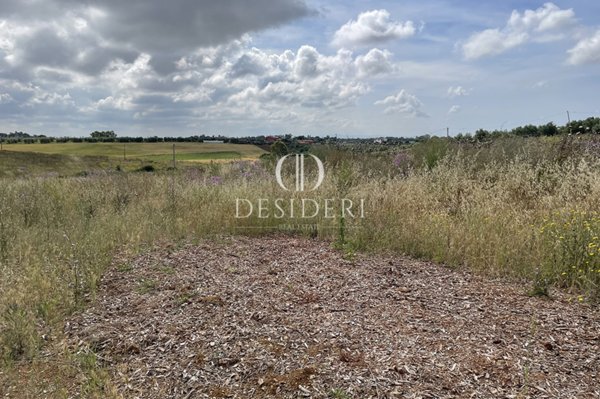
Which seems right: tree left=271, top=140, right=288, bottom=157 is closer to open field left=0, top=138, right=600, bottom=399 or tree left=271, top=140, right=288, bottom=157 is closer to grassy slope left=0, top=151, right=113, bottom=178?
open field left=0, top=138, right=600, bottom=399

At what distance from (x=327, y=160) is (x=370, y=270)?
20.4 feet

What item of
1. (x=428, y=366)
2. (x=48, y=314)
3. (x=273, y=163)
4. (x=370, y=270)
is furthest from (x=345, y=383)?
(x=273, y=163)

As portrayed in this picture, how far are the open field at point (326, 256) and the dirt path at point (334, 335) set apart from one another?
2 centimetres

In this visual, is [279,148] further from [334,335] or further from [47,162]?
[47,162]

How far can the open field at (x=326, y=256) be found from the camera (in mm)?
2520

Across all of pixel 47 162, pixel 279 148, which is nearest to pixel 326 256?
pixel 279 148

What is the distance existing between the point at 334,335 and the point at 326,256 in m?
1.97

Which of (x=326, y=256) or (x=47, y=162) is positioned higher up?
(x=47, y=162)

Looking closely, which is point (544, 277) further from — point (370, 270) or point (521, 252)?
point (370, 270)

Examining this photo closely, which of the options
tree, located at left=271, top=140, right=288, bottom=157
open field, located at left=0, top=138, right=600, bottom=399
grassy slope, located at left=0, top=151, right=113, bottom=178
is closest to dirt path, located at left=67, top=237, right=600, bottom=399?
open field, located at left=0, top=138, right=600, bottom=399

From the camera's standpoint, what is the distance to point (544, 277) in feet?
12.1

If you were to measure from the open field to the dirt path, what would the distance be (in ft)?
0.07

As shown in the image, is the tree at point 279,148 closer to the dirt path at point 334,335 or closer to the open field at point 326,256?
the open field at point 326,256

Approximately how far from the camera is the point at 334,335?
9.03 feet
